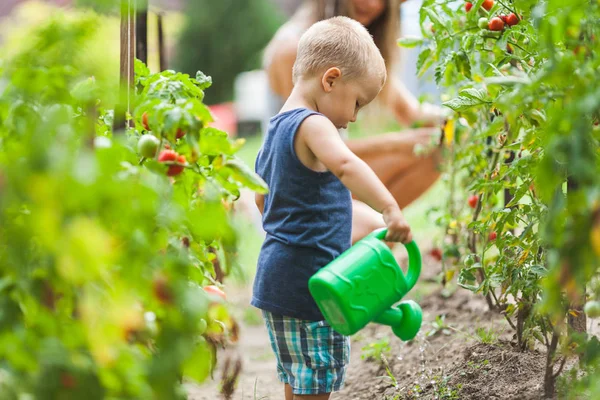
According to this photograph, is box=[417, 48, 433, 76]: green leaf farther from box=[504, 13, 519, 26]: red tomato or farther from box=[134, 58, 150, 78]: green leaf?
box=[134, 58, 150, 78]: green leaf

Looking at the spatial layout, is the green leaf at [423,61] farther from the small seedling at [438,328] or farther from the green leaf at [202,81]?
the small seedling at [438,328]

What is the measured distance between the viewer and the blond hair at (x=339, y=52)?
6.68 feet

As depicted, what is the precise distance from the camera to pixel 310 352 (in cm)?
206

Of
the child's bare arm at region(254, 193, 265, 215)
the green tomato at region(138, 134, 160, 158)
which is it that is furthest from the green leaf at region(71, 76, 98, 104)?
the child's bare arm at region(254, 193, 265, 215)

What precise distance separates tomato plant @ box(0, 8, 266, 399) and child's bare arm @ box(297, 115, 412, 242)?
47cm

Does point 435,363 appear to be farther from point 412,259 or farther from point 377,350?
point 412,259

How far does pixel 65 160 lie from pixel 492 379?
1.52 m

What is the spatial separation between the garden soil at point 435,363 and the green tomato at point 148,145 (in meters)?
0.47

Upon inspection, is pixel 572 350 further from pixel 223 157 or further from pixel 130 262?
pixel 130 262

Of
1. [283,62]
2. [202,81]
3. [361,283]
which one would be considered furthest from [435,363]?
[283,62]

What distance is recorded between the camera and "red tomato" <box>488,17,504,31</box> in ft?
6.50

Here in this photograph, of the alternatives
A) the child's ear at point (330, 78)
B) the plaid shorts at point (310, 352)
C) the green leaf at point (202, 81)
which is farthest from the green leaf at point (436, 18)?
the plaid shorts at point (310, 352)

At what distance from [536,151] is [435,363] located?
0.91m

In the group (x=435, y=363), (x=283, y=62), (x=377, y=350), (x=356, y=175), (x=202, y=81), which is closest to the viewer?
(x=356, y=175)
